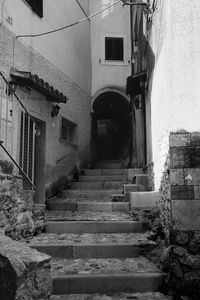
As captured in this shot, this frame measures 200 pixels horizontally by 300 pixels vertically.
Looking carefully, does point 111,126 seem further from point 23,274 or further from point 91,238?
point 23,274

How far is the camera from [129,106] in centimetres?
1252

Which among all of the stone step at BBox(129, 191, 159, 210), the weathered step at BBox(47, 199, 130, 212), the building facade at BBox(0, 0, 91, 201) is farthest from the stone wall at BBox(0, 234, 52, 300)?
the weathered step at BBox(47, 199, 130, 212)

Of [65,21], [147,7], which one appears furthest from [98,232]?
[65,21]

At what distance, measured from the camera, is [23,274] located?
271 cm

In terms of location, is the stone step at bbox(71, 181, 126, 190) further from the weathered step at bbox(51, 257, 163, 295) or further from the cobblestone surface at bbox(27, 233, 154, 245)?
the weathered step at bbox(51, 257, 163, 295)

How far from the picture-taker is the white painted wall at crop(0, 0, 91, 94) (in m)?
7.04

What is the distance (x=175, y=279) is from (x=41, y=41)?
687 cm

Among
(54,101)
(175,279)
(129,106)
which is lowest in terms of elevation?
(175,279)

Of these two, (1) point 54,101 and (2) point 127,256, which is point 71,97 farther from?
(2) point 127,256

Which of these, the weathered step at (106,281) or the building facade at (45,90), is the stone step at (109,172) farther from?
the weathered step at (106,281)

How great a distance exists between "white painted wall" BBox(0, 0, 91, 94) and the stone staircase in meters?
4.54

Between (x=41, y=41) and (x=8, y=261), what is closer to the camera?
(x=8, y=261)

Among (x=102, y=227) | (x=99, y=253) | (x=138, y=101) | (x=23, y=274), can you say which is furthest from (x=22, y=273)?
(x=138, y=101)

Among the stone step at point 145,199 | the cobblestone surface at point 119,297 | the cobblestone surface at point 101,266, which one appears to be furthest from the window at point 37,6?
the cobblestone surface at point 119,297
